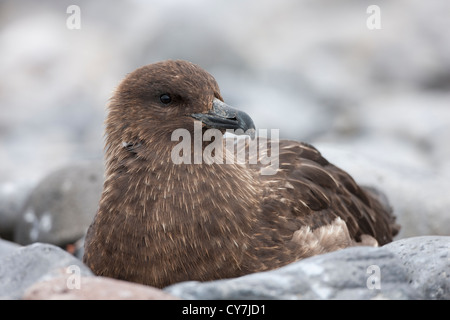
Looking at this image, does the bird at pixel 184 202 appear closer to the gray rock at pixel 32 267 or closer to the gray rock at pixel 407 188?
the gray rock at pixel 32 267

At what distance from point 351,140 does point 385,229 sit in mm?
5146

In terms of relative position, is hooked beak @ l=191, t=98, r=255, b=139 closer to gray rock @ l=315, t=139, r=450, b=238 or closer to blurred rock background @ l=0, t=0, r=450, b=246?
gray rock @ l=315, t=139, r=450, b=238

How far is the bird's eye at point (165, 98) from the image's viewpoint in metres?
4.21

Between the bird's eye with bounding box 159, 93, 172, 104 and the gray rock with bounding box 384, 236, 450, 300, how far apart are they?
5.26 ft

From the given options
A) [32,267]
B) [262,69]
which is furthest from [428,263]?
[262,69]

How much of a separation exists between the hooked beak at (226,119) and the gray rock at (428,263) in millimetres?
1103

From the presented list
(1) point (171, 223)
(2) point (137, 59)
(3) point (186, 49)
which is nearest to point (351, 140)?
(3) point (186, 49)

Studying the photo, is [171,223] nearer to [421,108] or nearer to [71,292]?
[71,292]

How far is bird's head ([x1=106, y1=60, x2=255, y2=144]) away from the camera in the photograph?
4.15 m

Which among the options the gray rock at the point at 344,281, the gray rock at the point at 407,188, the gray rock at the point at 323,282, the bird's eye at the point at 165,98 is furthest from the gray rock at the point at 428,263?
the gray rock at the point at 407,188

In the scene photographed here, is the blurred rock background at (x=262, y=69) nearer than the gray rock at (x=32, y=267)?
No

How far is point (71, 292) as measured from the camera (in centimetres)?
306

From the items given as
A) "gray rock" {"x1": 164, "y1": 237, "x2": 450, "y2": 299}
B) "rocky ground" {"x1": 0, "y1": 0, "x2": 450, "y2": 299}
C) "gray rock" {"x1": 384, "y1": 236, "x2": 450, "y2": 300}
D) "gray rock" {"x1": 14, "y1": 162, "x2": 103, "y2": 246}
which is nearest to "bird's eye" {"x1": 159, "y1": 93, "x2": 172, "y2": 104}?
"gray rock" {"x1": 164, "y1": 237, "x2": 450, "y2": 299}

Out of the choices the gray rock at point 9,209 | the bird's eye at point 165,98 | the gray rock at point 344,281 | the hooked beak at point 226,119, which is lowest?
the gray rock at point 9,209
